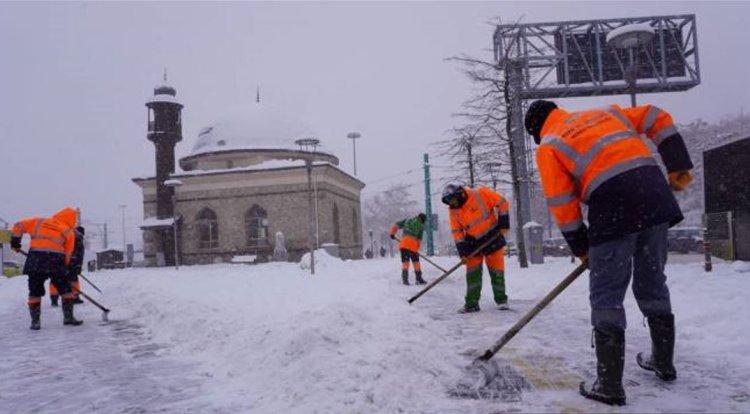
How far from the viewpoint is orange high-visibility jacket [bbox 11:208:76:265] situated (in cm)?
748

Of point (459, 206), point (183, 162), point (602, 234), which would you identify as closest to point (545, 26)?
point (459, 206)

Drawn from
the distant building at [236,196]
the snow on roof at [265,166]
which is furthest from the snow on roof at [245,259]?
the snow on roof at [265,166]

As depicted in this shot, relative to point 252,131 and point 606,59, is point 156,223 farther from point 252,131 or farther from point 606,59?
point 606,59

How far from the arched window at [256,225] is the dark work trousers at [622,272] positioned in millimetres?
27569

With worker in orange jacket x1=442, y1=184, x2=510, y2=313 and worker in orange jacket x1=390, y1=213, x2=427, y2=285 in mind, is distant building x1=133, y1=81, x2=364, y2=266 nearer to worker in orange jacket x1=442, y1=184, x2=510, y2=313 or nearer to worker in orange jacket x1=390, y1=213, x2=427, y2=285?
worker in orange jacket x1=390, y1=213, x2=427, y2=285

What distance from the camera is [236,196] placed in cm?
2984

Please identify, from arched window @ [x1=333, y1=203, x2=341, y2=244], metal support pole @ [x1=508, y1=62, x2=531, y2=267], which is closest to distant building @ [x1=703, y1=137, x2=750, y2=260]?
metal support pole @ [x1=508, y1=62, x2=531, y2=267]

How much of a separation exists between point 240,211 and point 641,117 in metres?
28.2

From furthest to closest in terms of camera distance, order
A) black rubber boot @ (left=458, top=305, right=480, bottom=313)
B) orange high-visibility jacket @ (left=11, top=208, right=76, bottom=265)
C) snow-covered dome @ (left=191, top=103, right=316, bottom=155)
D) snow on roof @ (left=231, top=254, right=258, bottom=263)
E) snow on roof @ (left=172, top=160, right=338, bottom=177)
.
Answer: snow-covered dome @ (left=191, top=103, right=316, bottom=155)
snow on roof @ (left=172, top=160, right=338, bottom=177)
snow on roof @ (left=231, top=254, right=258, bottom=263)
orange high-visibility jacket @ (left=11, top=208, right=76, bottom=265)
black rubber boot @ (left=458, top=305, right=480, bottom=313)

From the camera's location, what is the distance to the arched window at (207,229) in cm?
3025

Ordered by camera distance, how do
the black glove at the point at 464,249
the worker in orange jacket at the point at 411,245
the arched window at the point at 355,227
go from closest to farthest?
the black glove at the point at 464,249 < the worker in orange jacket at the point at 411,245 < the arched window at the point at 355,227

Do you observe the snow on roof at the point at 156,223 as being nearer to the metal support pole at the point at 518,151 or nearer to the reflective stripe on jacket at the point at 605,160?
the metal support pole at the point at 518,151

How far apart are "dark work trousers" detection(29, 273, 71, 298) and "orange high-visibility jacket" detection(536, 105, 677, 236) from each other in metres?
7.29

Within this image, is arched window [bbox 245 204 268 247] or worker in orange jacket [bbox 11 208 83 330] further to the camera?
arched window [bbox 245 204 268 247]
